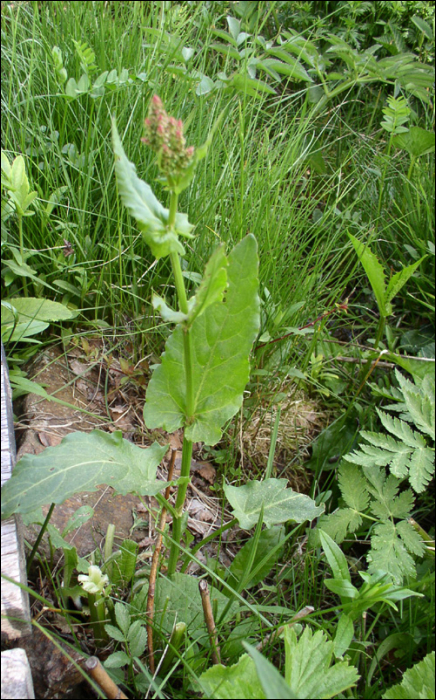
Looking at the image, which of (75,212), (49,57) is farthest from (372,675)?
(49,57)

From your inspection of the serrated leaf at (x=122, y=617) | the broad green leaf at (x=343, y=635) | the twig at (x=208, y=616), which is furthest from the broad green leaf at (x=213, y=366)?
the broad green leaf at (x=343, y=635)

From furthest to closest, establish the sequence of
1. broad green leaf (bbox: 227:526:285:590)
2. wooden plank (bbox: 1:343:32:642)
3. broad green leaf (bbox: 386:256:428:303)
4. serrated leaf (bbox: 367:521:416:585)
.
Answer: broad green leaf (bbox: 386:256:428:303) < serrated leaf (bbox: 367:521:416:585) < broad green leaf (bbox: 227:526:285:590) < wooden plank (bbox: 1:343:32:642)

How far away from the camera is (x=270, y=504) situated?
1.24 meters

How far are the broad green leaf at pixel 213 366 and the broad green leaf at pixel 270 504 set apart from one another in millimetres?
201

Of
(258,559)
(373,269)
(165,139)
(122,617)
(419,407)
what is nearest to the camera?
(165,139)

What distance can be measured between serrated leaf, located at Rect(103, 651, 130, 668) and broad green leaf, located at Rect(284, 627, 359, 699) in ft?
1.12

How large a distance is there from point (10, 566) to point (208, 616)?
41cm

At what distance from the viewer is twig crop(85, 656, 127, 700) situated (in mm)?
889

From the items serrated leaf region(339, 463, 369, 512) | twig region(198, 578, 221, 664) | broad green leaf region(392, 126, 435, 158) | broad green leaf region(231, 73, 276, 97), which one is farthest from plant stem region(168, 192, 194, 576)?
broad green leaf region(392, 126, 435, 158)

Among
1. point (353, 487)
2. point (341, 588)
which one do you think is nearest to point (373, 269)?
point (353, 487)

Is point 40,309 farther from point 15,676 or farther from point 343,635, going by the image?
point 343,635

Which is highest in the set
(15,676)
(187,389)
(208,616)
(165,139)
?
(165,139)

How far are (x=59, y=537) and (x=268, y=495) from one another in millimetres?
492

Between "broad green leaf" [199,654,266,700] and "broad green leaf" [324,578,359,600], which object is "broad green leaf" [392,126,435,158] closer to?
"broad green leaf" [324,578,359,600]
